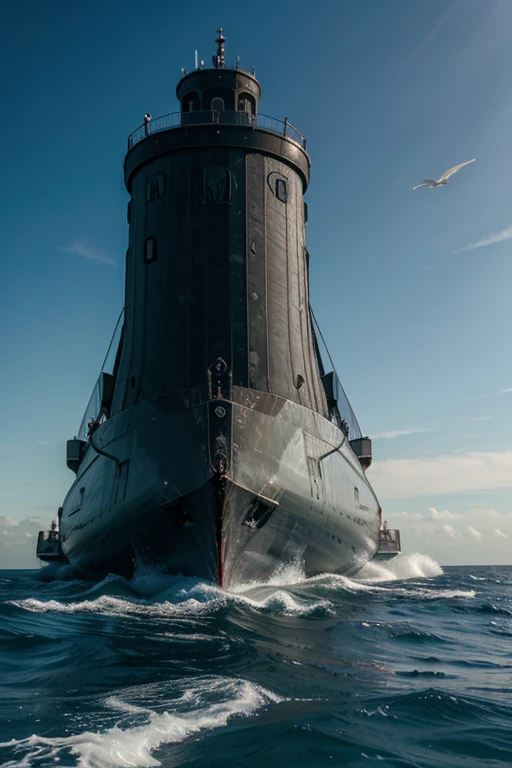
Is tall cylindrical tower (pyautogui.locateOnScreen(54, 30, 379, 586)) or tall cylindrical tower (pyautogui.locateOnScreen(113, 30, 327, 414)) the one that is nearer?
tall cylindrical tower (pyautogui.locateOnScreen(54, 30, 379, 586))

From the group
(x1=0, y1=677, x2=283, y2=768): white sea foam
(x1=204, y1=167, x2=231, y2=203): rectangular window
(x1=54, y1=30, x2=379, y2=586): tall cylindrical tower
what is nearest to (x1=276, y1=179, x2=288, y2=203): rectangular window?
(x1=54, y1=30, x2=379, y2=586): tall cylindrical tower

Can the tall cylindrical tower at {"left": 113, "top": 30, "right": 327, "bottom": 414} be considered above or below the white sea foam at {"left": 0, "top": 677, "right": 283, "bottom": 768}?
above

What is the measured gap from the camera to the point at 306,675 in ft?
25.8

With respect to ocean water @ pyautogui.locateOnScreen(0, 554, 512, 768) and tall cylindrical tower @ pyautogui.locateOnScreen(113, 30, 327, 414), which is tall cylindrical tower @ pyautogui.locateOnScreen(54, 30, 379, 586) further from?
ocean water @ pyautogui.locateOnScreen(0, 554, 512, 768)

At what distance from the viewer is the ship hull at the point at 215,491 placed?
13977 mm

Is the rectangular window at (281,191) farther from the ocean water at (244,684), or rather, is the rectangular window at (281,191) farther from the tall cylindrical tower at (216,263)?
the ocean water at (244,684)

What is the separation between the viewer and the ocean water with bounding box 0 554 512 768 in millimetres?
5023

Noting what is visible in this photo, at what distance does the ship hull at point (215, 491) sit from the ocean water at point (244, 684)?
0.98 metres

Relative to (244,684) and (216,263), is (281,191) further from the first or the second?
(244,684)

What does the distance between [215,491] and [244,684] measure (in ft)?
22.0

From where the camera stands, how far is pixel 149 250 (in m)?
19.8

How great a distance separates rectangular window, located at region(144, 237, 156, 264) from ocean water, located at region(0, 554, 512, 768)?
10005 mm

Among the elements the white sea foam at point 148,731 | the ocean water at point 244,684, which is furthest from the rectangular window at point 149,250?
the white sea foam at point 148,731

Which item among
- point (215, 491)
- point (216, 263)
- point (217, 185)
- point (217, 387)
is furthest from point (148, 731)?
point (217, 185)
